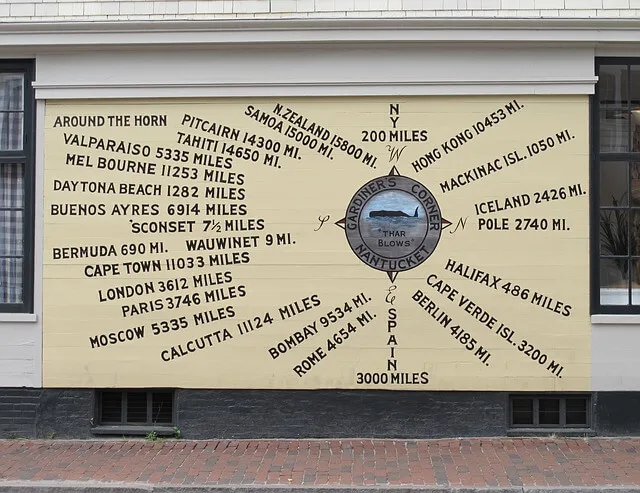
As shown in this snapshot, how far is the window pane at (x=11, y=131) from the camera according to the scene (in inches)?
311

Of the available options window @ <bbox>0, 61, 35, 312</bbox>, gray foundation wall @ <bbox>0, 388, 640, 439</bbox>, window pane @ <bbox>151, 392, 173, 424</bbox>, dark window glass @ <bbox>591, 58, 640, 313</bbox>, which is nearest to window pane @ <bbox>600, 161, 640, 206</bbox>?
dark window glass @ <bbox>591, 58, 640, 313</bbox>

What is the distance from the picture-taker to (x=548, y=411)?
7.74 meters

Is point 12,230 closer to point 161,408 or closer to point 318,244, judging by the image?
point 161,408

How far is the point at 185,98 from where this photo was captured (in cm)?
771

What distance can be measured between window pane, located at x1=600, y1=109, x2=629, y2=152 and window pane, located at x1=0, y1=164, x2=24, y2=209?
19.1 feet

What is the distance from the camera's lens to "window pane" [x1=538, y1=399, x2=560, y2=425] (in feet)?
25.3

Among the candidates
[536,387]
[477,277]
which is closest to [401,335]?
[477,277]

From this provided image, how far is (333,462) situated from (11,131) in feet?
15.0

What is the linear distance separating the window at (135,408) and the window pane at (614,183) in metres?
4.74

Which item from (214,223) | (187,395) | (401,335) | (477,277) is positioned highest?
(214,223)

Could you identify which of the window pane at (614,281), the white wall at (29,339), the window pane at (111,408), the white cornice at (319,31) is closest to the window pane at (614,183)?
the window pane at (614,281)

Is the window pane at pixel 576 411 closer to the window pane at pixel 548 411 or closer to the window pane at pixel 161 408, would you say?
the window pane at pixel 548 411

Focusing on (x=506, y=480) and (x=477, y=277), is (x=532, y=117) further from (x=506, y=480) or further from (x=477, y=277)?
(x=506, y=480)

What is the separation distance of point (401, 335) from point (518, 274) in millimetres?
1277
